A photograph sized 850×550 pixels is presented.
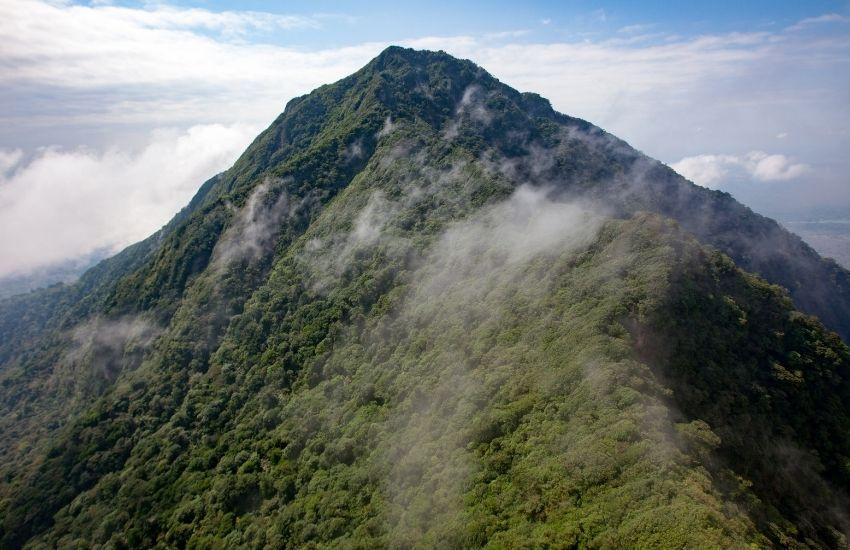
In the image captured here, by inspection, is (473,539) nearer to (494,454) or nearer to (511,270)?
(494,454)

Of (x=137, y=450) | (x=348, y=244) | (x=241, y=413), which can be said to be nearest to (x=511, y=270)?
(x=348, y=244)

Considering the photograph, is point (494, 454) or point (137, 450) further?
point (137, 450)

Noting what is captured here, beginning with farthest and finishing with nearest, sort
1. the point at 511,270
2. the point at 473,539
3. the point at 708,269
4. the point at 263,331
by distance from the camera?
the point at 263,331 < the point at 511,270 < the point at 708,269 < the point at 473,539

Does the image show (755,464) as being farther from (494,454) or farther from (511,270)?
(511,270)

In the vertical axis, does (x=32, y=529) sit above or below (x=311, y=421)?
below

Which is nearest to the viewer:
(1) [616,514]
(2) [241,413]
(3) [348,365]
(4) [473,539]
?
(1) [616,514]

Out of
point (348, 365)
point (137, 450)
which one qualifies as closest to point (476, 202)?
point (348, 365)

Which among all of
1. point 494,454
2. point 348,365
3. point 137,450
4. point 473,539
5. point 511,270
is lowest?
point 137,450
